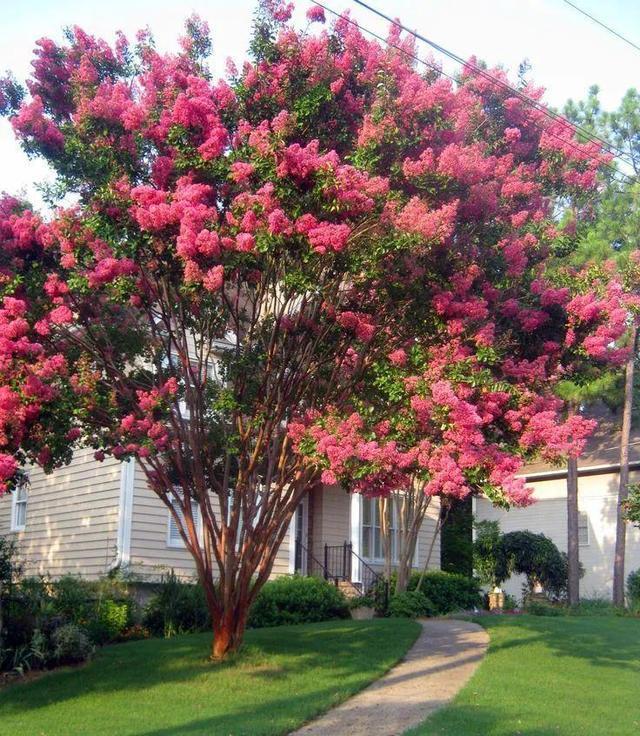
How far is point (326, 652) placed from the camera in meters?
12.5

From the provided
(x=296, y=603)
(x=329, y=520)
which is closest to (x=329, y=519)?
(x=329, y=520)

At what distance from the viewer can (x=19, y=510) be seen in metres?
21.4

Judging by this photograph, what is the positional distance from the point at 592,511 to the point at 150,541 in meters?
13.6

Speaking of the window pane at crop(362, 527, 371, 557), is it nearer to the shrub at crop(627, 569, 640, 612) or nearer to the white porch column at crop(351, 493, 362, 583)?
the white porch column at crop(351, 493, 362, 583)

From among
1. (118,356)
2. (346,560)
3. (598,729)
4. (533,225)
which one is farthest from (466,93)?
(346,560)

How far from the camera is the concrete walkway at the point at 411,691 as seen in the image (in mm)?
8940

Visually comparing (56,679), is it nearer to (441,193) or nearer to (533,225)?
(441,193)

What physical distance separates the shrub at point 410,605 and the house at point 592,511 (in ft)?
21.2

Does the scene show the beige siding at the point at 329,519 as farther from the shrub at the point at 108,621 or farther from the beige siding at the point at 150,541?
the shrub at the point at 108,621

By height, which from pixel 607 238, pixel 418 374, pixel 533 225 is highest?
pixel 607 238

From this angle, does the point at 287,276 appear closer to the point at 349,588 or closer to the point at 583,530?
the point at 349,588

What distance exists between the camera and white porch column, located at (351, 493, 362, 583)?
21.5m

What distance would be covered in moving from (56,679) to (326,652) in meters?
3.58

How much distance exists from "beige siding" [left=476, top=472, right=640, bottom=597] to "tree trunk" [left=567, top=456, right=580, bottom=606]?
2166mm
